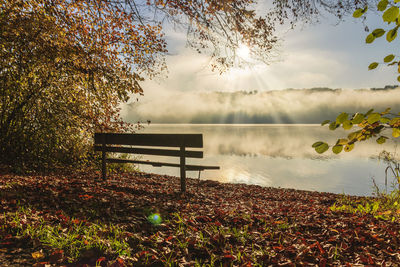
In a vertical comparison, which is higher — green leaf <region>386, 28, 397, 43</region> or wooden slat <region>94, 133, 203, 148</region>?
green leaf <region>386, 28, 397, 43</region>

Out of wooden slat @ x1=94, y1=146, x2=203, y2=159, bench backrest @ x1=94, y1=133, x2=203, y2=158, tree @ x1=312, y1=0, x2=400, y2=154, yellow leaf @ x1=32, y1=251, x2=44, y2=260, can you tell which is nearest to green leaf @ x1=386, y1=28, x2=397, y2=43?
tree @ x1=312, y1=0, x2=400, y2=154

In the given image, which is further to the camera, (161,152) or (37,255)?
(161,152)

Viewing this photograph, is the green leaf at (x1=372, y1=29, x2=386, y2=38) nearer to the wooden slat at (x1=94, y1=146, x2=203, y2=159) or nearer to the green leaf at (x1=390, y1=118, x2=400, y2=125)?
the green leaf at (x1=390, y1=118, x2=400, y2=125)

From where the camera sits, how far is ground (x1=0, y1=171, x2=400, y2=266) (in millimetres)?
2904

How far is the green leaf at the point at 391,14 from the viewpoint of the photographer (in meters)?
1.26

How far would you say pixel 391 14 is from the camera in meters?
1.27

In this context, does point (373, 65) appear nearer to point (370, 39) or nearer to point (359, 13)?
point (370, 39)

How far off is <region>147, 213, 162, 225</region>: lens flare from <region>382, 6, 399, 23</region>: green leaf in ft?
12.7

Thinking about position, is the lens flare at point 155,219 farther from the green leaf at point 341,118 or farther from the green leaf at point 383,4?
the green leaf at point 383,4

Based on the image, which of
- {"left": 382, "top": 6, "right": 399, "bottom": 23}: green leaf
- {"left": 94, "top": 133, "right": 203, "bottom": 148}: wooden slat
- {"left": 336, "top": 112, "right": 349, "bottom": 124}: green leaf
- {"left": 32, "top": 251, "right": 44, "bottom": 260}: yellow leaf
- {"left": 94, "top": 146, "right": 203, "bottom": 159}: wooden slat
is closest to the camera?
{"left": 382, "top": 6, "right": 399, "bottom": 23}: green leaf

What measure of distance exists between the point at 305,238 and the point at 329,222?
0.96m

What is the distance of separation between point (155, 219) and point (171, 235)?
0.80 m

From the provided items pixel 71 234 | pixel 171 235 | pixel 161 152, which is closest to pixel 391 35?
pixel 171 235

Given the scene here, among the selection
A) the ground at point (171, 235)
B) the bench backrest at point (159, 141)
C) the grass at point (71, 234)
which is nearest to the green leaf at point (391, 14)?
the ground at point (171, 235)
